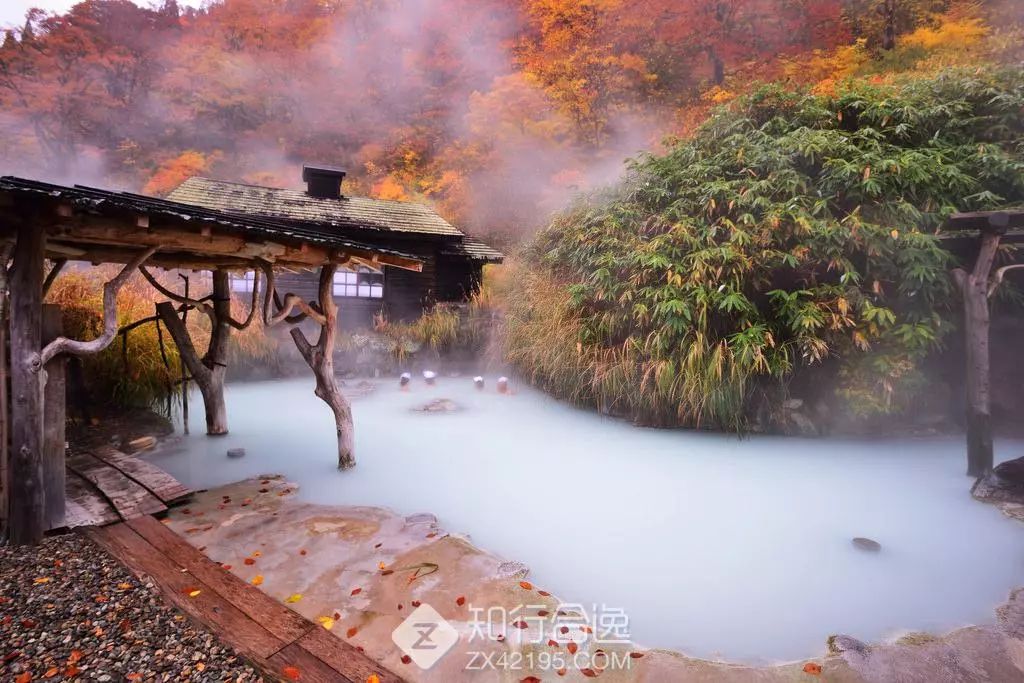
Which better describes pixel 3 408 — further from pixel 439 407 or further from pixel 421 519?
pixel 439 407

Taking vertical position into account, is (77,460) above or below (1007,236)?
below

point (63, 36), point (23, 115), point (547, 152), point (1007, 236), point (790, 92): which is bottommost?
point (1007, 236)

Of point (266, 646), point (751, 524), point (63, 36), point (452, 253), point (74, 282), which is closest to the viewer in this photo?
point (266, 646)

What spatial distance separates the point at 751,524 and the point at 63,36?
94.1 feet

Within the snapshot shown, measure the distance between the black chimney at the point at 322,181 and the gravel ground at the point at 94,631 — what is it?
11.3 metres

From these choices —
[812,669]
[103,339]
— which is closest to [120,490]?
[103,339]

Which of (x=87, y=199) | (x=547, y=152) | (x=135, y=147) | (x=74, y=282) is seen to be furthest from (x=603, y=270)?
(x=135, y=147)

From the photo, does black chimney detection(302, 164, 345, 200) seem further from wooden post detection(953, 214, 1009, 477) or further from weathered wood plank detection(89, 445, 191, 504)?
wooden post detection(953, 214, 1009, 477)

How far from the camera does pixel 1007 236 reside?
4.48 m

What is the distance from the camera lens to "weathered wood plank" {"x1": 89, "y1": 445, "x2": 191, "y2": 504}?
356 centimetres

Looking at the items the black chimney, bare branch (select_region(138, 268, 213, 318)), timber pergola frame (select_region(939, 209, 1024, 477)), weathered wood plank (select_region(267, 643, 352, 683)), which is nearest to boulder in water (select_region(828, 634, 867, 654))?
weathered wood plank (select_region(267, 643, 352, 683))

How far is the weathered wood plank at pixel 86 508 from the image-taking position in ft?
10.2

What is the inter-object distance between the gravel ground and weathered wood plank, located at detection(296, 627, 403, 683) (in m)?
0.23

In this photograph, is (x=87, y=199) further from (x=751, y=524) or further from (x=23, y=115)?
(x=23, y=115)
